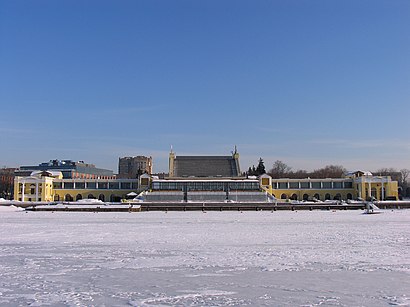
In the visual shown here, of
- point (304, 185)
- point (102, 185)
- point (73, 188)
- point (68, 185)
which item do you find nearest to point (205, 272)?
point (304, 185)

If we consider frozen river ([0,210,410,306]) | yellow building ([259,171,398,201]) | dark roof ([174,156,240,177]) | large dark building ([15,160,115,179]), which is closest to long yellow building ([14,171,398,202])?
yellow building ([259,171,398,201])

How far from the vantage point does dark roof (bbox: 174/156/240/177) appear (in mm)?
96500

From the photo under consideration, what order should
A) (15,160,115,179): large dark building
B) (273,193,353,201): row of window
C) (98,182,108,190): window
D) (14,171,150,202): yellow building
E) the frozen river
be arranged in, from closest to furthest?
the frozen river
(14,171,150,202): yellow building
(273,193,353,201): row of window
(98,182,108,190): window
(15,160,115,179): large dark building

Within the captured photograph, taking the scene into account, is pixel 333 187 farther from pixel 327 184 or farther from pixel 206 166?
pixel 206 166

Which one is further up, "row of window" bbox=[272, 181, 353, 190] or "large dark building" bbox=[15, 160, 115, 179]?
"large dark building" bbox=[15, 160, 115, 179]

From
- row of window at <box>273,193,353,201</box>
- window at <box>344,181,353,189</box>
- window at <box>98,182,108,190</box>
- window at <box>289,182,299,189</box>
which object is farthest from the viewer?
window at <box>98,182,108,190</box>

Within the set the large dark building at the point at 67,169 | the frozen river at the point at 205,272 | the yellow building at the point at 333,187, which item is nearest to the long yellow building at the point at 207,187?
the yellow building at the point at 333,187

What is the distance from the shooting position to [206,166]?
99250mm

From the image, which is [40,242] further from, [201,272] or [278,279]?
[278,279]

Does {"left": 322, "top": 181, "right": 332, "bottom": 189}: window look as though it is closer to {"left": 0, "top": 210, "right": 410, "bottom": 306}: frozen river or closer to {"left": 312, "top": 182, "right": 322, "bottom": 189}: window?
{"left": 312, "top": 182, "right": 322, "bottom": 189}: window

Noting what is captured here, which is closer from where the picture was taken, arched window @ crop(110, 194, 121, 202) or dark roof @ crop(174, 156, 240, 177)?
arched window @ crop(110, 194, 121, 202)

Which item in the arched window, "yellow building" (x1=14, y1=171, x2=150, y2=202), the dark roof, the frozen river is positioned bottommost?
the frozen river

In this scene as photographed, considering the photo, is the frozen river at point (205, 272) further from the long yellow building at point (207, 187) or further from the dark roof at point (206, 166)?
the dark roof at point (206, 166)

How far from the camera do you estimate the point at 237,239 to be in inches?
770
